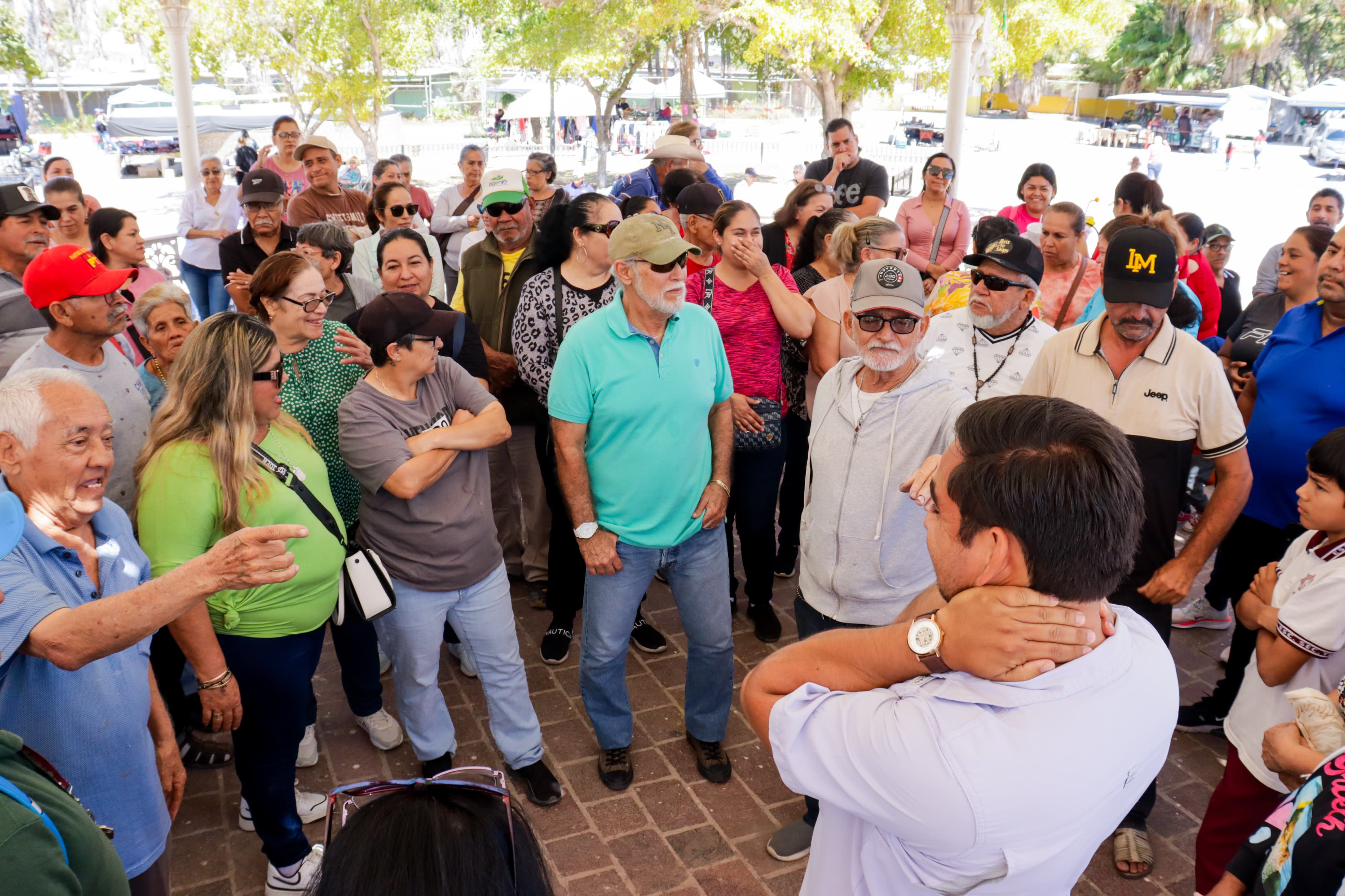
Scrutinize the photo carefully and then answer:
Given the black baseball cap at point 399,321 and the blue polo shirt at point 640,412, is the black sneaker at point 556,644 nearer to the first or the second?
the blue polo shirt at point 640,412

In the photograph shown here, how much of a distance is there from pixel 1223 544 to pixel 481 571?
373cm

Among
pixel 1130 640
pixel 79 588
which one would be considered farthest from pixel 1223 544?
pixel 79 588

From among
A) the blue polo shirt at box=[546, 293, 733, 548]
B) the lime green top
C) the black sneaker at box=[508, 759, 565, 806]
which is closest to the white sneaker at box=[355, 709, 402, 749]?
the black sneaker at box=[508, 759, 565, 806]

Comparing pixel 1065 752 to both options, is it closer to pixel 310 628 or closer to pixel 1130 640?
pixel 1130 640

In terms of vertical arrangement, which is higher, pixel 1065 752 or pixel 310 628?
pixel 1065 752

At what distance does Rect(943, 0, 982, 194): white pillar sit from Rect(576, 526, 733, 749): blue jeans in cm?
777

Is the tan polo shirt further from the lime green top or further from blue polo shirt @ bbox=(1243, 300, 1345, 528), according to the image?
the lime green top

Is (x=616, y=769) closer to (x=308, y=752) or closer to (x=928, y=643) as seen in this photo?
(x=308, y=752)

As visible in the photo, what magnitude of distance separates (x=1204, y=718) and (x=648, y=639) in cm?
263

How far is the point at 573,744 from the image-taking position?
4082 mm

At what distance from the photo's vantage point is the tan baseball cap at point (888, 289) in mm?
3102

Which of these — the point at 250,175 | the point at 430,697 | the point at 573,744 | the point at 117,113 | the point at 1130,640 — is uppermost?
the point at 117,113

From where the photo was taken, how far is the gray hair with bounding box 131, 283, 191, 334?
13.6 ft

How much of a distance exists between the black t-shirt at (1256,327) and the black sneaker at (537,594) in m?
4.05
